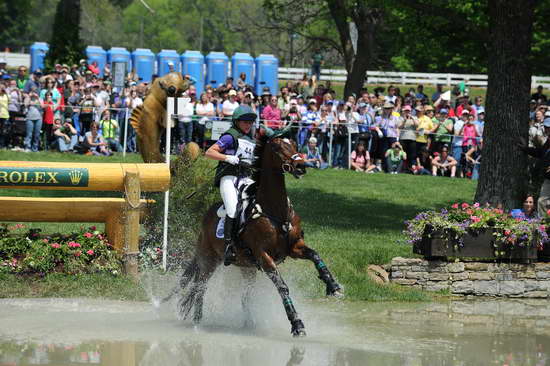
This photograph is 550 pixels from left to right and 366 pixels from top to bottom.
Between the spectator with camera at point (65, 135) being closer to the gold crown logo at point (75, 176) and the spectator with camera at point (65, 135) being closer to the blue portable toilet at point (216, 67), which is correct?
the gold crown logo at point (75, 176)

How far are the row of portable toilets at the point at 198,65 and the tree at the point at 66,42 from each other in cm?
509

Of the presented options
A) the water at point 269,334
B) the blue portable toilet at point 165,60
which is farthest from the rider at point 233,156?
the blue portable toilet at point 165,60

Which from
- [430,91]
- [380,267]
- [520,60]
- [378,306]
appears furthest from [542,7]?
[430,91]

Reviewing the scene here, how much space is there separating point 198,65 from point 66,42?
7723 mm

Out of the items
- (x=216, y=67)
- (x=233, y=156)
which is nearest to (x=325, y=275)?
(x=233, y=156)

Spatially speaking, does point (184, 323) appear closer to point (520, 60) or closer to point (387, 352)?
point (387, 352)

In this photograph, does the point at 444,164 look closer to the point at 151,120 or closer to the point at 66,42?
the point at 151,120

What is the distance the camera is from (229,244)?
11.3 meters

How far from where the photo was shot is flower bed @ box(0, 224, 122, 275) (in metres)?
13.4

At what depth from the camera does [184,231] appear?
1461 centimetres

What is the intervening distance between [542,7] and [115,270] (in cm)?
1275

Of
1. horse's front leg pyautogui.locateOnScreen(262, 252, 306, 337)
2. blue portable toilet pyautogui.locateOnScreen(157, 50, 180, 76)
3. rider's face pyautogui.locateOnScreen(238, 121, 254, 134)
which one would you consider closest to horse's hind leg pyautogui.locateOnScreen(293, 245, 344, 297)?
horse's front leg pyautogui.locateOnScreen(262, 252, 306, 337)

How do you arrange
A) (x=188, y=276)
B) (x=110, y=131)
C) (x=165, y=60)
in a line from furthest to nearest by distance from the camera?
1. (x=165, y=60)
2. (x=110, y=131)
3. (x=188, y=276)

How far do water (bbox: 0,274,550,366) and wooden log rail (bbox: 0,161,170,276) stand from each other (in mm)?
1254
